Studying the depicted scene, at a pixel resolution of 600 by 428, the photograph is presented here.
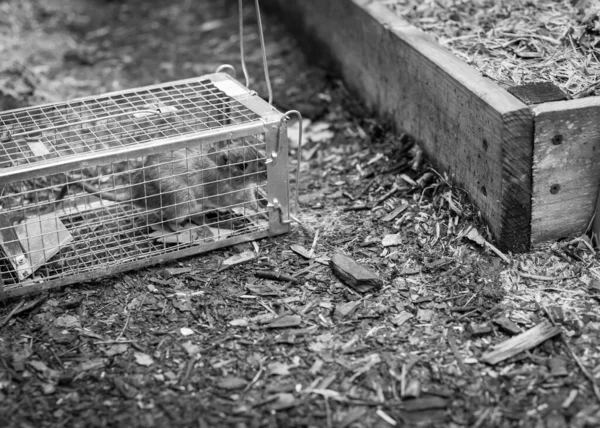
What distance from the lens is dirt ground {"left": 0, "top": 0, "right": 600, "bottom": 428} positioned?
3.38 metres

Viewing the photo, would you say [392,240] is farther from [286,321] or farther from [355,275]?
[286,321]

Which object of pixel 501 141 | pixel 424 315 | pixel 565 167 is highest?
pixel 501 141

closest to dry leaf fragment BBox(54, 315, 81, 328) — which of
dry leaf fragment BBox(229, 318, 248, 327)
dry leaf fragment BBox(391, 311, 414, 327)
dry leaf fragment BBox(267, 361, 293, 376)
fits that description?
dry leaf fragment BBox(229, 318, 248, 327)

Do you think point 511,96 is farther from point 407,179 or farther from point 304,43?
point 304,43

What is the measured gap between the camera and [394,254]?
178 inches

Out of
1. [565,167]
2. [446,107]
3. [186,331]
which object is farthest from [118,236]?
[565,167]

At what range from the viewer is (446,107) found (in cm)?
477

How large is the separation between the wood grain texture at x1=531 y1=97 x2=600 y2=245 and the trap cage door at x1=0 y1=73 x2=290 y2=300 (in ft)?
4.65

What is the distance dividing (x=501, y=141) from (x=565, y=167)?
1.26 feet

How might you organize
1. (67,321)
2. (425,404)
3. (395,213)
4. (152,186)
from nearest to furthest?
(425,404) → (67,321) → (152,186) → (395,213)

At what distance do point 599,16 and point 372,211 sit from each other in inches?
76.3

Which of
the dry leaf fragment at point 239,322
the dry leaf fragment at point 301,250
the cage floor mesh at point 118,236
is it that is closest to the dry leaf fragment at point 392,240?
the dry leaf fragment at point 301,250

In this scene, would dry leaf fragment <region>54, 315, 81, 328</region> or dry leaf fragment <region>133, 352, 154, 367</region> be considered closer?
dry leaf fragment <region>133, 352, 154, 367</region>

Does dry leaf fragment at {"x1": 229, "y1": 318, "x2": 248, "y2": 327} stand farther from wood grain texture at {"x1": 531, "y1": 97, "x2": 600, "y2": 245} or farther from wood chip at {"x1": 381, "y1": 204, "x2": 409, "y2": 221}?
wood grain texture at {"x1": 531, "y1": 97, "x2": 600, "y2": 245}
